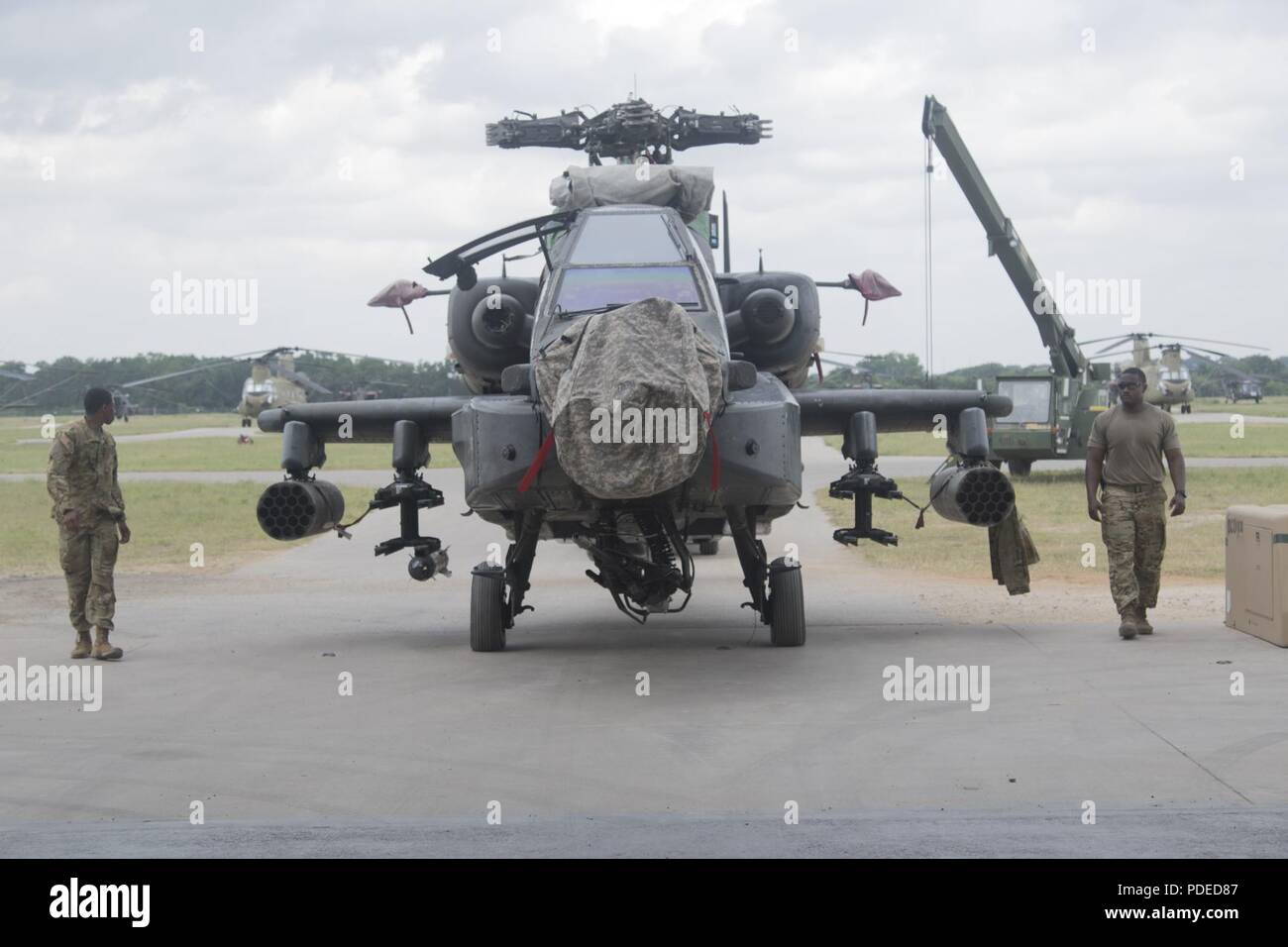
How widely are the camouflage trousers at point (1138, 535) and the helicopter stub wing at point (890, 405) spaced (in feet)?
3.56

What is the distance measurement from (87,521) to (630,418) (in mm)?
4461

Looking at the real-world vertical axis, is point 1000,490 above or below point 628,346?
below

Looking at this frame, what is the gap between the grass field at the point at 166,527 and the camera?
19.4 metres

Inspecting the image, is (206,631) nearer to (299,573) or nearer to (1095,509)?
(299,573)

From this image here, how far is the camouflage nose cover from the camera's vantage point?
8.88 meters

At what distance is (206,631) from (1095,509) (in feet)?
22.9

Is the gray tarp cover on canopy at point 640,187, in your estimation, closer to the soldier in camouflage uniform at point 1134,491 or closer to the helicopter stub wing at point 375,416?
the helicopter stub wing at point 375,416

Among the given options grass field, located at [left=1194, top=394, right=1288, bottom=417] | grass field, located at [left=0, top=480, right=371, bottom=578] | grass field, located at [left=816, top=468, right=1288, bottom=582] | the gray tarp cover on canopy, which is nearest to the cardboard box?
grass field, located at [left=816, top=468, right=1288, bottom=582]

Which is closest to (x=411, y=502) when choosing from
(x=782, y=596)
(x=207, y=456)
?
(x=782, y=596)

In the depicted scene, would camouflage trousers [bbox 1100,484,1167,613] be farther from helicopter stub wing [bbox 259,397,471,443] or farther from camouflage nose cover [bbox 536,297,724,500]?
helicopter stub wing [bbox 259,397,471,443]

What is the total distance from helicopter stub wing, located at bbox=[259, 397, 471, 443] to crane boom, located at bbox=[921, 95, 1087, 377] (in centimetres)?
1706

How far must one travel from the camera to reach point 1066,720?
27.4 ft

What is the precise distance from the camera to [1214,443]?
154 ft
